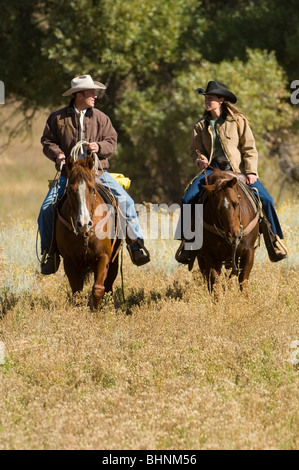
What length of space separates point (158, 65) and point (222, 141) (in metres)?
11.6

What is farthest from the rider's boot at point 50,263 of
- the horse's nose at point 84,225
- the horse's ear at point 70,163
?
the horse's ear at point 70,163

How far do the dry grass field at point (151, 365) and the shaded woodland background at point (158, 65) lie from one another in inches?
346

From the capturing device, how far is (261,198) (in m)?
11.1

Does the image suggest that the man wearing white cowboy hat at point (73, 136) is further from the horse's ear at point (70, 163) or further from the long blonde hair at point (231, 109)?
the long blonde hair at point (231, 109)

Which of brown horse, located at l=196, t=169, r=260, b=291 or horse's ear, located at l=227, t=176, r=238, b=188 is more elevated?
horse's ear, located at l=227, t=176, r=238, b=188

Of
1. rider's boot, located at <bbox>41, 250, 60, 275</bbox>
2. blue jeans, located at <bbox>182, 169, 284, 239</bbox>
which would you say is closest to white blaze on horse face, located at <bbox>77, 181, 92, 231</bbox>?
rider's boot, located at <bbox>41, 250, 60, 275</bbox>

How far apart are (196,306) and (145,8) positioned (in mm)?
11805

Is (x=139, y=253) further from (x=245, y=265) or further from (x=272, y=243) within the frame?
(x=272, y=243)

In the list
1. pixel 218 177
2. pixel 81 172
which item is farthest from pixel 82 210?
pixel 218 177

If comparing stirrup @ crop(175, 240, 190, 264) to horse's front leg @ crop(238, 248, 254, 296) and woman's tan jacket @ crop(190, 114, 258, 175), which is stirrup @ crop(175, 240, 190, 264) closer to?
horse's front leg @ crop(238, 248, 254, 296)

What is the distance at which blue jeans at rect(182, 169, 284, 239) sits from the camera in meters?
10.9

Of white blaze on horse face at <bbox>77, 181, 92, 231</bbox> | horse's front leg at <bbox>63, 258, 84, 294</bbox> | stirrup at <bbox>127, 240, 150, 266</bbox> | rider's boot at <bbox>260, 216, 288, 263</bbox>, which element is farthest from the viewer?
rider's boot at <bbox>260, 216, 288, 263</bbox>

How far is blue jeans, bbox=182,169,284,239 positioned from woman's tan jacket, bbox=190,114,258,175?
0.84ft
